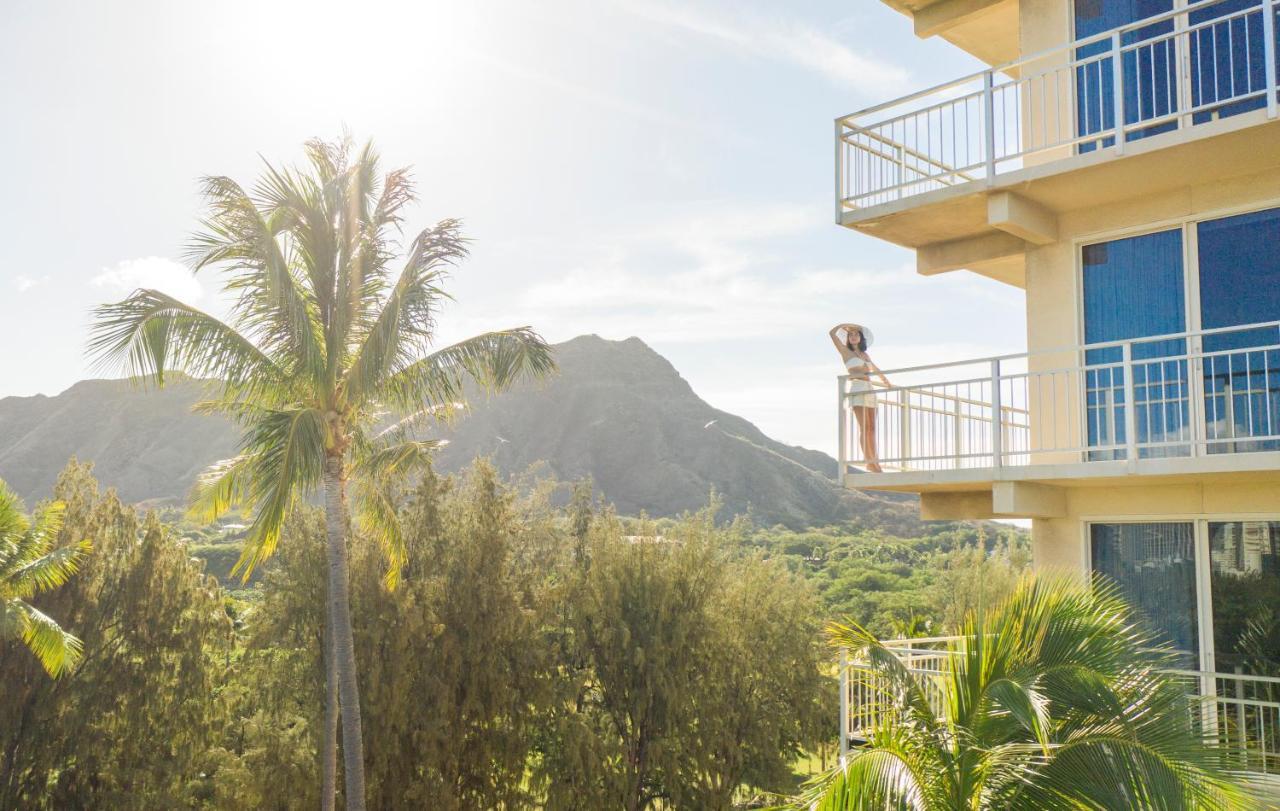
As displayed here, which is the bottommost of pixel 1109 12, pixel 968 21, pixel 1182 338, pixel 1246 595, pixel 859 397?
pixel 1246 595

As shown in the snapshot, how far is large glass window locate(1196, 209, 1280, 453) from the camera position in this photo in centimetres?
931

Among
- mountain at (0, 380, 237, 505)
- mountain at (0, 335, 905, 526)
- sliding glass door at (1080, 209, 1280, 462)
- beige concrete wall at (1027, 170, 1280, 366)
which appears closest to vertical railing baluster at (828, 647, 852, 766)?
sliding glass door at (1080, 209, 1280, 462)

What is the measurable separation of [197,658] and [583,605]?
26.6 ft

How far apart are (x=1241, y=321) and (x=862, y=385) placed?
358 cm

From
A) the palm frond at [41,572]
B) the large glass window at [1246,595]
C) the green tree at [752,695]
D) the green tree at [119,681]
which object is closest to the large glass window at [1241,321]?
the large glass window at [1246,595]

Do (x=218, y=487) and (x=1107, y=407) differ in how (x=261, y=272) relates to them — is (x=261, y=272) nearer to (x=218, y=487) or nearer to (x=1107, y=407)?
(x=218, y=487)

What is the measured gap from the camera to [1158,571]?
9750 millimetres

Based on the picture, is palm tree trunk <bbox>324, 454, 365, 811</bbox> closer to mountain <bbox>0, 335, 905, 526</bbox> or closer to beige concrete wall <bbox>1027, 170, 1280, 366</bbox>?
beige concrete wall <bbox>1027, 170, 1280, 366</bbox>

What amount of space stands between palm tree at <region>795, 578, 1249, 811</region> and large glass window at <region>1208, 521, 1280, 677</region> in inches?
142

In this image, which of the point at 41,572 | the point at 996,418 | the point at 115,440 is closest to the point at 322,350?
the point at 41,572

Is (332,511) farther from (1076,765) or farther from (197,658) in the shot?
(1076,765)

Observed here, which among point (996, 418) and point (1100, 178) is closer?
point (996, 418)

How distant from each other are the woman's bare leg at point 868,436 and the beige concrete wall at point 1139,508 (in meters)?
1.75

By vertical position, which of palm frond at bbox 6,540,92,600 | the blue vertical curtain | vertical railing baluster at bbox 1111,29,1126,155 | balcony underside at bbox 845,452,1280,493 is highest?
the blue vertical curtain
